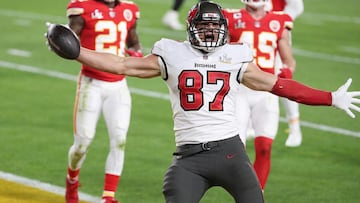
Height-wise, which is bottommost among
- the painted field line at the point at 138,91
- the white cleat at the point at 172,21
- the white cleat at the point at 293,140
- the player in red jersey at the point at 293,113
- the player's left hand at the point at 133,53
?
the white cleat at the point at 172,21

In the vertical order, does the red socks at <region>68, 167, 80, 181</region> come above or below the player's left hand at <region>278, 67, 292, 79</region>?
below

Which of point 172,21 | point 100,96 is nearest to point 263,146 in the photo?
point 100,96

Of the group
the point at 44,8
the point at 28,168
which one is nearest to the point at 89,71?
the point at 28,168

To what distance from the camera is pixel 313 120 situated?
1112cm

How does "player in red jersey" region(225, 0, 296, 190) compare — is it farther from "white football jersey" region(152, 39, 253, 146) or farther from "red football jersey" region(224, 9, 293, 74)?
"white football jersey" region(152, 39, 253, 146)

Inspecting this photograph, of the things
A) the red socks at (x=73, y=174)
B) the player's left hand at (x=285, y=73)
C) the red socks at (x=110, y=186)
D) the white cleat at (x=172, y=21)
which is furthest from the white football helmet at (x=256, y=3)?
the white cleat at (x=172, y=21)

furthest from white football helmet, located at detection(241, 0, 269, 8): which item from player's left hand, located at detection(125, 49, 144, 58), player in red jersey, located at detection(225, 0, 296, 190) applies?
player's left hand, located at detection(125, 49, 144, 58)

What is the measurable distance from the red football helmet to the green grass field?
222cm

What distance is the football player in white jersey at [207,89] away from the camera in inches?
229

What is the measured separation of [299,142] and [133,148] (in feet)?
5.73

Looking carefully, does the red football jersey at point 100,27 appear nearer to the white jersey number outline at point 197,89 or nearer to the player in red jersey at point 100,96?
the player in red jersey at point 100,96

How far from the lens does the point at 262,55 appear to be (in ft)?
25.5

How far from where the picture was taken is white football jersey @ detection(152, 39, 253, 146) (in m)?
5.88

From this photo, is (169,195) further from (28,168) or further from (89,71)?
(28,168)
